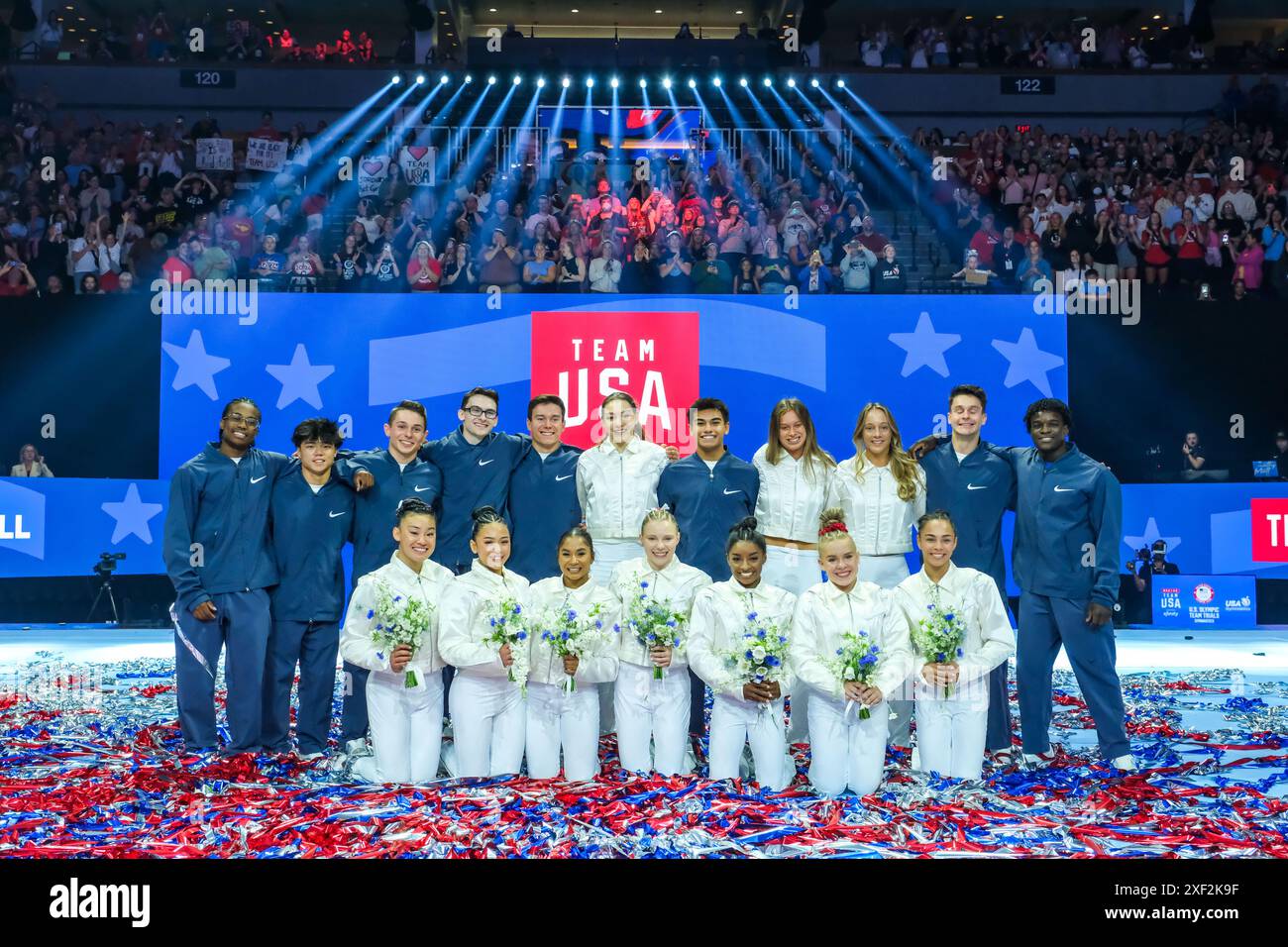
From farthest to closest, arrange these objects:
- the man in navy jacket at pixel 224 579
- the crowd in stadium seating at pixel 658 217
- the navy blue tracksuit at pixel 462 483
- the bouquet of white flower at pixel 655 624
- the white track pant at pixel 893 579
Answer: the crowd in stadium seating at pixel 658 217 < the navy blue tracksuit at pixel 462 483 < the white track pant at pixel 893 579 < the man in navy jacket at pixel 224 579 < the bouquet of white flower at pixel 655 624

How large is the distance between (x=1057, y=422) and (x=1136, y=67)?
14.2 meters

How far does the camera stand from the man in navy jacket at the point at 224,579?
16.8ft

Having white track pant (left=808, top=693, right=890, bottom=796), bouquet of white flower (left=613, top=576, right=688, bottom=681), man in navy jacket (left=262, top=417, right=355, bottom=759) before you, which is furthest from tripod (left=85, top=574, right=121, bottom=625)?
white track pant (left=808, top=693, right=890, bottom=796)

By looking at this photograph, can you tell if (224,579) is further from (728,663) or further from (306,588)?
(728,663)

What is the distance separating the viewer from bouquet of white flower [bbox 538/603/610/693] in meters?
4.49

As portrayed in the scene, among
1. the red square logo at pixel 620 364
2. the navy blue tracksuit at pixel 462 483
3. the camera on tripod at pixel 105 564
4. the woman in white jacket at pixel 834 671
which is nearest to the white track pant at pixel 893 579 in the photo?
the woman in white jacket at pixel 834 671

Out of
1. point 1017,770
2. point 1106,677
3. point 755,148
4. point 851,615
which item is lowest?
point 1017,770

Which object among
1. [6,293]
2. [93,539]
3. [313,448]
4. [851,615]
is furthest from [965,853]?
[6,293]

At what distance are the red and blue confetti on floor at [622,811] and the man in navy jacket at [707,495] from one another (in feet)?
3.30

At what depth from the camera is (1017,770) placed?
483cm

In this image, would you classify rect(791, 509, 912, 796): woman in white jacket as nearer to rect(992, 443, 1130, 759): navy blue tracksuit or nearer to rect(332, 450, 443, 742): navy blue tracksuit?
rect(992, 443, 1130, 759): navy blue tracksuit

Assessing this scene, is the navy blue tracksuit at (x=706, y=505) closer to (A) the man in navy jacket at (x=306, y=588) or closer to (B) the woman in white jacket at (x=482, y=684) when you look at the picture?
(B) the woman in white jacket at (x=482, y=684)

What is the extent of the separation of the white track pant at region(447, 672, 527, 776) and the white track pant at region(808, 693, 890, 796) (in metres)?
1.28
